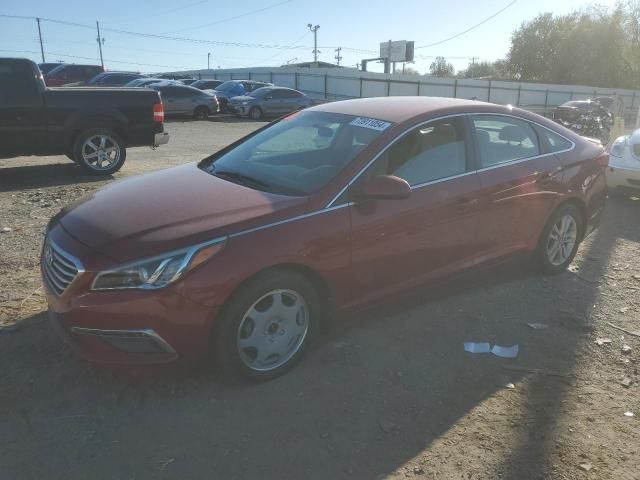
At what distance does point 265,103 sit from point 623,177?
58.8 ft

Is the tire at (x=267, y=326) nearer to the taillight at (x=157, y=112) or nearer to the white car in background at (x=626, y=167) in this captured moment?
the white car in background at (x=626, y=167)

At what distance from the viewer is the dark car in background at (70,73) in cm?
2514

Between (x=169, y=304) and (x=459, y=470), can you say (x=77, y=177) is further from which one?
(x=459, y=470)

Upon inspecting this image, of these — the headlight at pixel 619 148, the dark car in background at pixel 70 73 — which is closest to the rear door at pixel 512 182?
the headlight at pixel 619 148

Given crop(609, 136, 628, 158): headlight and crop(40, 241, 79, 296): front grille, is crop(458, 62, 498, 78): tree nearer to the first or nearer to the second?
crop(609, 136, 628, 158): headlight

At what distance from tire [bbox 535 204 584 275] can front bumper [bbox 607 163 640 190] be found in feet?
10.6

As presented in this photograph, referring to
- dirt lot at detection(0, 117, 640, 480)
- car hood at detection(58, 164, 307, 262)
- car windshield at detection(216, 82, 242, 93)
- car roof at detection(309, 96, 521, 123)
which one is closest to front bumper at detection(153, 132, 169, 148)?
dirt lot at detection(0, 117, 640, 480)

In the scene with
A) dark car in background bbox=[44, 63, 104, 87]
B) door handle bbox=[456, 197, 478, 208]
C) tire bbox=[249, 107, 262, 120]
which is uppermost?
dark car in background bbox=[44, 63, 104, 87]

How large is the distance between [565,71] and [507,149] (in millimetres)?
65640

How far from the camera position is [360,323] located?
3.95 metres

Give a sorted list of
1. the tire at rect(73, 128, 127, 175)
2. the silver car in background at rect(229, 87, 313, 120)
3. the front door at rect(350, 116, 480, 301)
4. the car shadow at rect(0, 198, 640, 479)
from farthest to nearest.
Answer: the silver car in background at rect(229, 87, 313, 120) → the tire at rect(73, 128, 127, 175) → the front door at rect(350, 116, 480, 301) → the car shadow at rect(0, 198, 640, 479)

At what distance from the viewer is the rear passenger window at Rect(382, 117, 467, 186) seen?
3.64 metres

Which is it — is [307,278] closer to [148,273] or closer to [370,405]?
[370,405]

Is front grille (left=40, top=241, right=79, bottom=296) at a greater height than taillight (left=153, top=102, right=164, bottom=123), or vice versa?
taillight (left=153, top=102, right=164, bottom=123)
